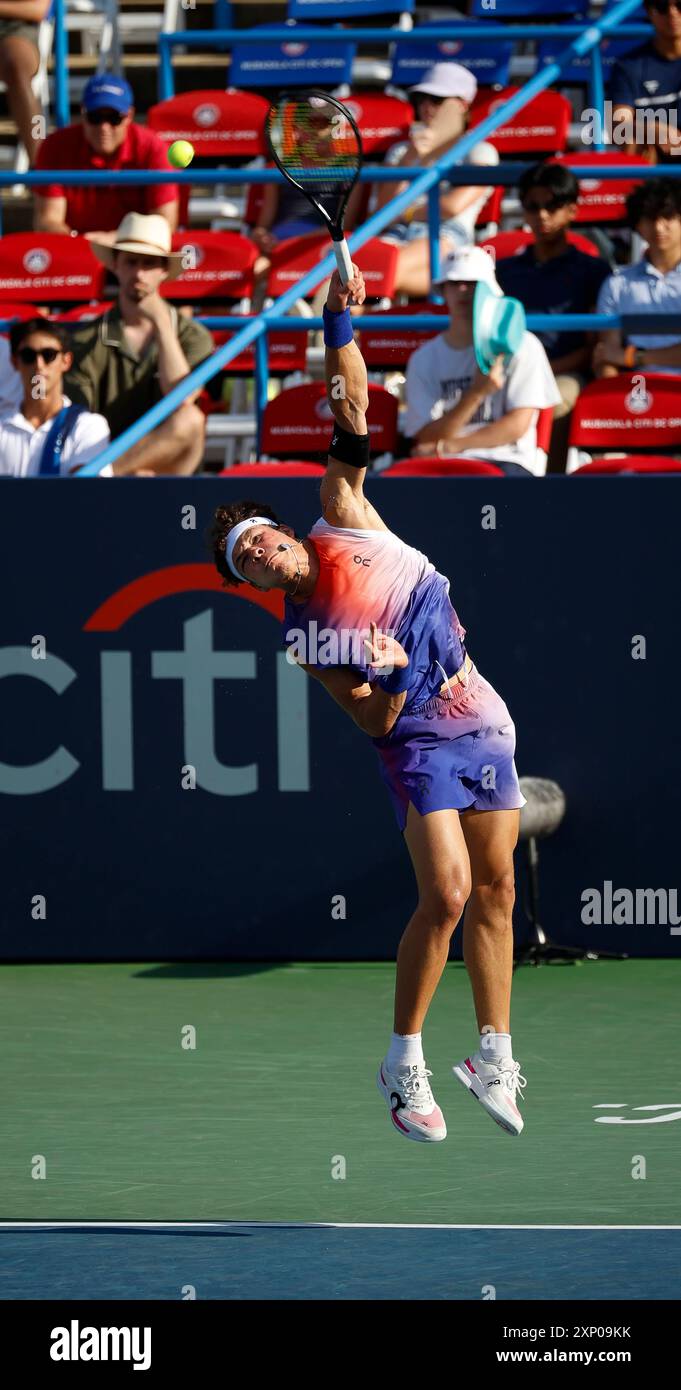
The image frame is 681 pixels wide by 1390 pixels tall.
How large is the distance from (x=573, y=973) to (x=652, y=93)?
19.5 feet

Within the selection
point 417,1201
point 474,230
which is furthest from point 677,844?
point 474,230

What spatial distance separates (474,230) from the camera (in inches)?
500

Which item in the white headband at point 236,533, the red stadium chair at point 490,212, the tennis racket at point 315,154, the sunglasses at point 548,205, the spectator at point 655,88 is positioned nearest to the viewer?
the white headband at point 236,533

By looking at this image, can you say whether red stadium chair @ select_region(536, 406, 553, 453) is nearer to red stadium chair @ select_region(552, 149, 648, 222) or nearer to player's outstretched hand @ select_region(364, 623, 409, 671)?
red stadium chair @ select_region(552, 149, 648, 222)

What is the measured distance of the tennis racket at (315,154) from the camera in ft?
19.5

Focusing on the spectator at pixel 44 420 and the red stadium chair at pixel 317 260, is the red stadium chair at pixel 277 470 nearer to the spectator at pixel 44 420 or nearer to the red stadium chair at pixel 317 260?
the spectator at pixel 44 420

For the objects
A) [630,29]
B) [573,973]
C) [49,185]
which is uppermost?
[630,29]

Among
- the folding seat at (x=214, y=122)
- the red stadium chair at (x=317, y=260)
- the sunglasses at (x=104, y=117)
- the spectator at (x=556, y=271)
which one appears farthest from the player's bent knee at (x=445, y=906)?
the folding seat at (x=214, y=122)

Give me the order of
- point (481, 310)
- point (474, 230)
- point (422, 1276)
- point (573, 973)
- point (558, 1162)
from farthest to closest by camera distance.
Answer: point (474, 230) < point (481, 310) < point (573, 973) < point (558, 1162) < point (422, 1276)

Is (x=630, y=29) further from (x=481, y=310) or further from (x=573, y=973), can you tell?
(x=573, y=973)

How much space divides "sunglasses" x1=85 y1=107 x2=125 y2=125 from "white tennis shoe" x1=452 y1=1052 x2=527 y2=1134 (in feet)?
25.6

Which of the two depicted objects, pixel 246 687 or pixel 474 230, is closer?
pixel 246 687

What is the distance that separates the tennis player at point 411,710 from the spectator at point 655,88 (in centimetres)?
692

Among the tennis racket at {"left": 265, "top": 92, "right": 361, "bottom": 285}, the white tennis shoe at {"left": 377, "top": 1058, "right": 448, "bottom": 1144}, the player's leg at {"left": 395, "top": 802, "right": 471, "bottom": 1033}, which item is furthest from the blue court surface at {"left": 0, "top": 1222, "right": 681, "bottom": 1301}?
the tennis racket at {"left": 265, "top": 92, "right": 361, "bottom": 285}
